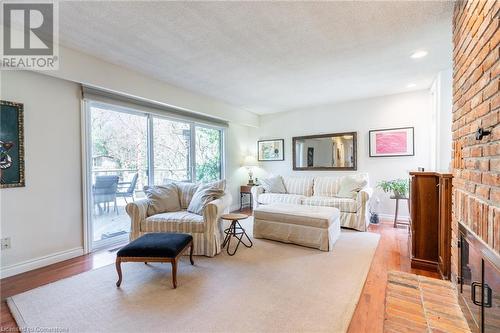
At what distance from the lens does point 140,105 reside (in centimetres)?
359

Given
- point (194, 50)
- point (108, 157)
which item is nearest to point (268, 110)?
point (194, 50)

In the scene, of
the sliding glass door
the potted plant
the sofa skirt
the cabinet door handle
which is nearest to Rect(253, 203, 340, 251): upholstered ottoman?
the sofa skirt

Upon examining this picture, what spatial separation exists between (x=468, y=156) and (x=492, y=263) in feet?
2.56

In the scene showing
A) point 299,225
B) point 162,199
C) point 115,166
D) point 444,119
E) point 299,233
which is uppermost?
point 444,119

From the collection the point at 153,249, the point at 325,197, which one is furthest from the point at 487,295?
the point at 325,197

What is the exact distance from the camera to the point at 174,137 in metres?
4.36

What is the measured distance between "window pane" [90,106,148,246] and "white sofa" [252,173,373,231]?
2.41 metres

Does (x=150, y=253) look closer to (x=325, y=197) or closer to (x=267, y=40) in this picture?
(x=267, y=40)

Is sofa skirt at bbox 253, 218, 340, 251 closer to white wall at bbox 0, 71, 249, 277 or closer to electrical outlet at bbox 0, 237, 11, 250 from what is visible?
white wall at bbox 0, 71, 249, 277

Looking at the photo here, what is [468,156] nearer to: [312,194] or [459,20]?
[459,20]

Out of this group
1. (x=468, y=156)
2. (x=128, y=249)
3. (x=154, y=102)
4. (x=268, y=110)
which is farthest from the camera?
(x=268, y=110)

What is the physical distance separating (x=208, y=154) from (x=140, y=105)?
6.11 feet

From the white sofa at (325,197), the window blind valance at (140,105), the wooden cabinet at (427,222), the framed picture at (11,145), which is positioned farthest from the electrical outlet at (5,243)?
the wooden cabinet at (427,222)

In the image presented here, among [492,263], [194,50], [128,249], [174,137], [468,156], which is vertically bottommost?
[128,249]
